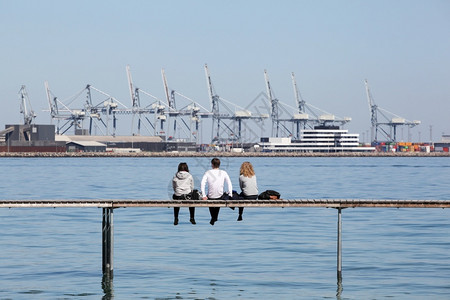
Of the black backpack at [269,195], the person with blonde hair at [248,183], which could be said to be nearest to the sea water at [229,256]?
the person with blonde hair at [248,183]

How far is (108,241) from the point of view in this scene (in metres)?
30.9

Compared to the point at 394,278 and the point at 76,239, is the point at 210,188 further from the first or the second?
the point at 76,239

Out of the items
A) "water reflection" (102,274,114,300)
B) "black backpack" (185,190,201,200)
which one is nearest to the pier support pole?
"water reflection" (102,274,114,300)

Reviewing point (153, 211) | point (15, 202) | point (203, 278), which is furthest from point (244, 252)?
point (153, 211)

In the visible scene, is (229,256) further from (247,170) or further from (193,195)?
(247,170)

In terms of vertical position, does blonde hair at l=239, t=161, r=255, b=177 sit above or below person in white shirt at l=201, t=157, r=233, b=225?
above

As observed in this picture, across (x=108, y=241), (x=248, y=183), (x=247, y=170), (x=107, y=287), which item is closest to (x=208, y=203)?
(x=248, y=183)

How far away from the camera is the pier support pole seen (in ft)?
100

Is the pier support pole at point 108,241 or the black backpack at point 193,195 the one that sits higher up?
the black backpack at point 193,195

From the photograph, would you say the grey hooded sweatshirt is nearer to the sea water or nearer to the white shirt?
the white shirt

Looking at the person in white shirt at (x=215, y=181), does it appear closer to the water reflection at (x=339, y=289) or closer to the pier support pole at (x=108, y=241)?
the pier support pole at (x=108, y=241)

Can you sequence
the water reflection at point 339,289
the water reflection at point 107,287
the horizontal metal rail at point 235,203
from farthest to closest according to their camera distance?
the water reflection at point 339,289 → the water reflection at point 107,287 → the horizontal metal rail at point 235,203

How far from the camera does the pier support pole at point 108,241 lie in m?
30.5

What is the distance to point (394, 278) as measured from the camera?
3259 centimetres
